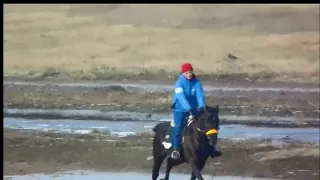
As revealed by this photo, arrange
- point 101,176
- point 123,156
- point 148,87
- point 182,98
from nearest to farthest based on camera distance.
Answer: point 182,98 → point 101,176 → point 123,156 → point 148,87

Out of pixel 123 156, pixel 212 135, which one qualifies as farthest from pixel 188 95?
pixel 123 156

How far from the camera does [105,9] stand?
33.7 m

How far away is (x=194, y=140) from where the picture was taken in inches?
483

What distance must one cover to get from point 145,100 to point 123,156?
8.42 m

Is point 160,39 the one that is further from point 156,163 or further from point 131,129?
point 156,163

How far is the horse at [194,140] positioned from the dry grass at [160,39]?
679 inches

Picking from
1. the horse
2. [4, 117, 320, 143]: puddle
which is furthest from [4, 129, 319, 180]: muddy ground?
the horse

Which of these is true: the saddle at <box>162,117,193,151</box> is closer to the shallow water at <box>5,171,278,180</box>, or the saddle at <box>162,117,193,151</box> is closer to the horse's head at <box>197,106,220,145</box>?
the horse's head at <box>197,106,220,145</box>

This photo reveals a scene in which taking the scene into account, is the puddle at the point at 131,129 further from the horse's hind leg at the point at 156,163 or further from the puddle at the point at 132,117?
the horse's hind leg at the point at 156,163

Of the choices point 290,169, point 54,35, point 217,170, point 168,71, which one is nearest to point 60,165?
point 217,170

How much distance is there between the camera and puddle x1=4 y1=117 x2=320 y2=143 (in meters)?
20.3

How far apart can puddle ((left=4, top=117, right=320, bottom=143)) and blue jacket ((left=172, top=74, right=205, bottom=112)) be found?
307 inches

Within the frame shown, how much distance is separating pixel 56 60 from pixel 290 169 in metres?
16.4

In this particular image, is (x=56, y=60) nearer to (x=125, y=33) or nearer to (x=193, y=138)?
(x=125, y=33)
